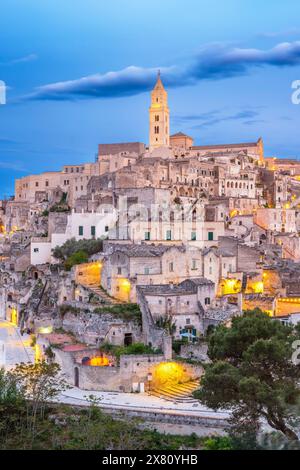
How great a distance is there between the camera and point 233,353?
81.6ft

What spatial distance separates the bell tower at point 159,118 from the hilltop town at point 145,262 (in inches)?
369

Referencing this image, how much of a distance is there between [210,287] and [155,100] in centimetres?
5675

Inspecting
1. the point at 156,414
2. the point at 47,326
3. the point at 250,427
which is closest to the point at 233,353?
the point at 250,427

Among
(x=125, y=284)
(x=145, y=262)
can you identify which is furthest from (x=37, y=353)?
(x=145, y=262)

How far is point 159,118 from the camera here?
88.2 meters

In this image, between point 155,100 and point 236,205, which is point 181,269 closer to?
point 236,205

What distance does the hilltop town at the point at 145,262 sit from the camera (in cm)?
3422

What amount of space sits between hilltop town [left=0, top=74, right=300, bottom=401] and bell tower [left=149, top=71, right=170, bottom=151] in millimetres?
9368

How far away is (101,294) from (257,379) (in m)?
19.2

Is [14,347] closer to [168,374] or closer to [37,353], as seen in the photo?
[37,353]

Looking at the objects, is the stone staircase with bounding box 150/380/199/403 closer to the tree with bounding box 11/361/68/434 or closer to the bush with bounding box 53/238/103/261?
the tree with bounding box 11/361/68/434

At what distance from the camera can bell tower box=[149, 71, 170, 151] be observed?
87.0m

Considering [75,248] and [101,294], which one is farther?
[75,248]

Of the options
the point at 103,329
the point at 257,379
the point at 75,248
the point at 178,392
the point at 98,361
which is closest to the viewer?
the point at 257,379
